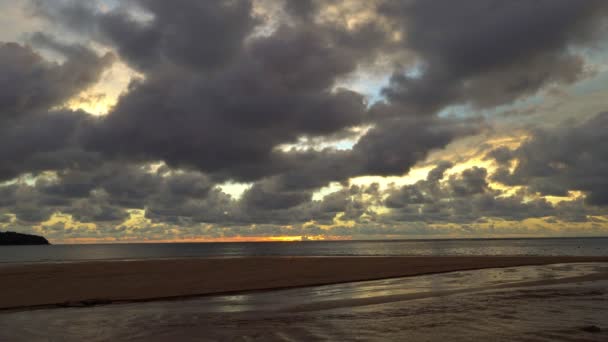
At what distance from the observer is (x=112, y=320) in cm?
1380

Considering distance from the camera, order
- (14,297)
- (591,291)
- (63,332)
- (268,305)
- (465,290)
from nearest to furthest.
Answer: (63,332), (268,305), (591,291), (465,290), (14,297)

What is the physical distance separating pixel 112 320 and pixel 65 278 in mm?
18269

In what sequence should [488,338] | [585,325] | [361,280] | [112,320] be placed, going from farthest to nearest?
[361,280] → [112,320] → [585,325] → [488,338]

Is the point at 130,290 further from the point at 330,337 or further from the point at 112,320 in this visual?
the point at 330,337

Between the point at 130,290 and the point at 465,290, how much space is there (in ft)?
57.3

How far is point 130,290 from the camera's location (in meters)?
22.0

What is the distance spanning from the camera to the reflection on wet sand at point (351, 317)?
412 inches

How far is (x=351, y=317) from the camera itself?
12867mm

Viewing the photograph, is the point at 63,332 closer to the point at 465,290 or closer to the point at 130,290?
the point at 130,290

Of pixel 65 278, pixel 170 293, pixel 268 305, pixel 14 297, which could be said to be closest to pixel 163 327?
pixel 268 305

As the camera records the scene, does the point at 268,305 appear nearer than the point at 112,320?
No

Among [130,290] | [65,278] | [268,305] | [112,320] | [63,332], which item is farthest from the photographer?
[65,278]

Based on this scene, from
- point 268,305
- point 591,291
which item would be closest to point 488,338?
point 268,305

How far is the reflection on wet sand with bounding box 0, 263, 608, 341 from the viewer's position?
34.3 feet
